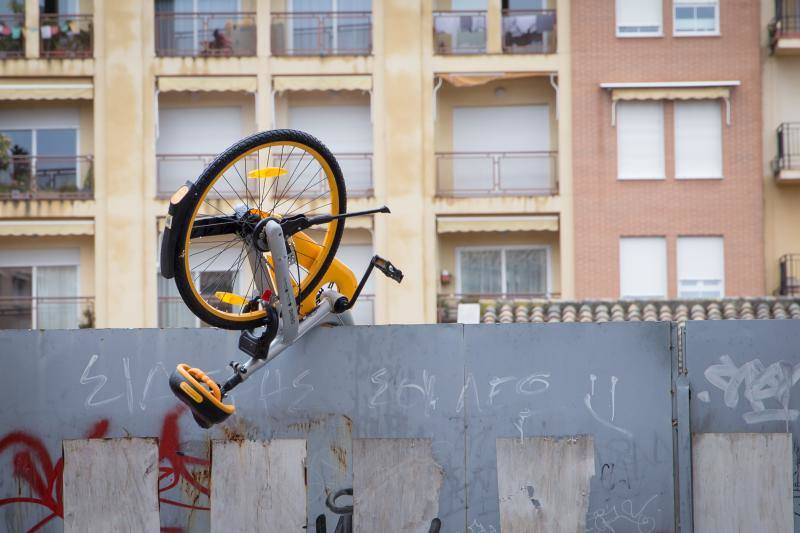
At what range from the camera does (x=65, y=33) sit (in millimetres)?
24625

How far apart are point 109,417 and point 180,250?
1913 millimetres

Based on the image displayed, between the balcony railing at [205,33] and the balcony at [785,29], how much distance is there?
1164cm

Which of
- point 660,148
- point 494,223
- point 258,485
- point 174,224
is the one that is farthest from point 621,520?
point 660,148

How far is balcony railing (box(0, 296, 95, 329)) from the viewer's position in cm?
2416

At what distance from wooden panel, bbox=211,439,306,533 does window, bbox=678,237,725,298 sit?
17249 mm

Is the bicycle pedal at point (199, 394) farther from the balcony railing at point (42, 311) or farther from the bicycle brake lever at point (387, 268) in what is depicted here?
the balcony railing at point (42, 311)

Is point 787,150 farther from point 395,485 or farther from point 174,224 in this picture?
point 174,224

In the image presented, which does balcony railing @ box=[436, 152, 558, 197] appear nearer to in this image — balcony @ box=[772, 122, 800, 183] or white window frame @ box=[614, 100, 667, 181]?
white window frame @ box=[614, 100, 667, 181]

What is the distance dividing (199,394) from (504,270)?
17971 mm

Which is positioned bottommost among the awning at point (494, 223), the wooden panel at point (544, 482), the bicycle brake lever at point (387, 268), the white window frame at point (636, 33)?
the wooden panel at point (544, 482)

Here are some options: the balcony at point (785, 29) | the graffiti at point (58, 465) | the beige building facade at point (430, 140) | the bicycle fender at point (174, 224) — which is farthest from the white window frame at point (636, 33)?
the bicycle fender at point (174, 224)

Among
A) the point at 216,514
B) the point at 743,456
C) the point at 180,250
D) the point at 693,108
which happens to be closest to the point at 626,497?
the point at 743,456

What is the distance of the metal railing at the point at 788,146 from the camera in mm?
23922

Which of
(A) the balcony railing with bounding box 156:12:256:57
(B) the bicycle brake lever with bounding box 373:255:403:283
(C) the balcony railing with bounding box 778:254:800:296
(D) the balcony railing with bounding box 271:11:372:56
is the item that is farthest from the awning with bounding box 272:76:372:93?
(B) the bicycle brake lever with bounding box 373:255:403:283
